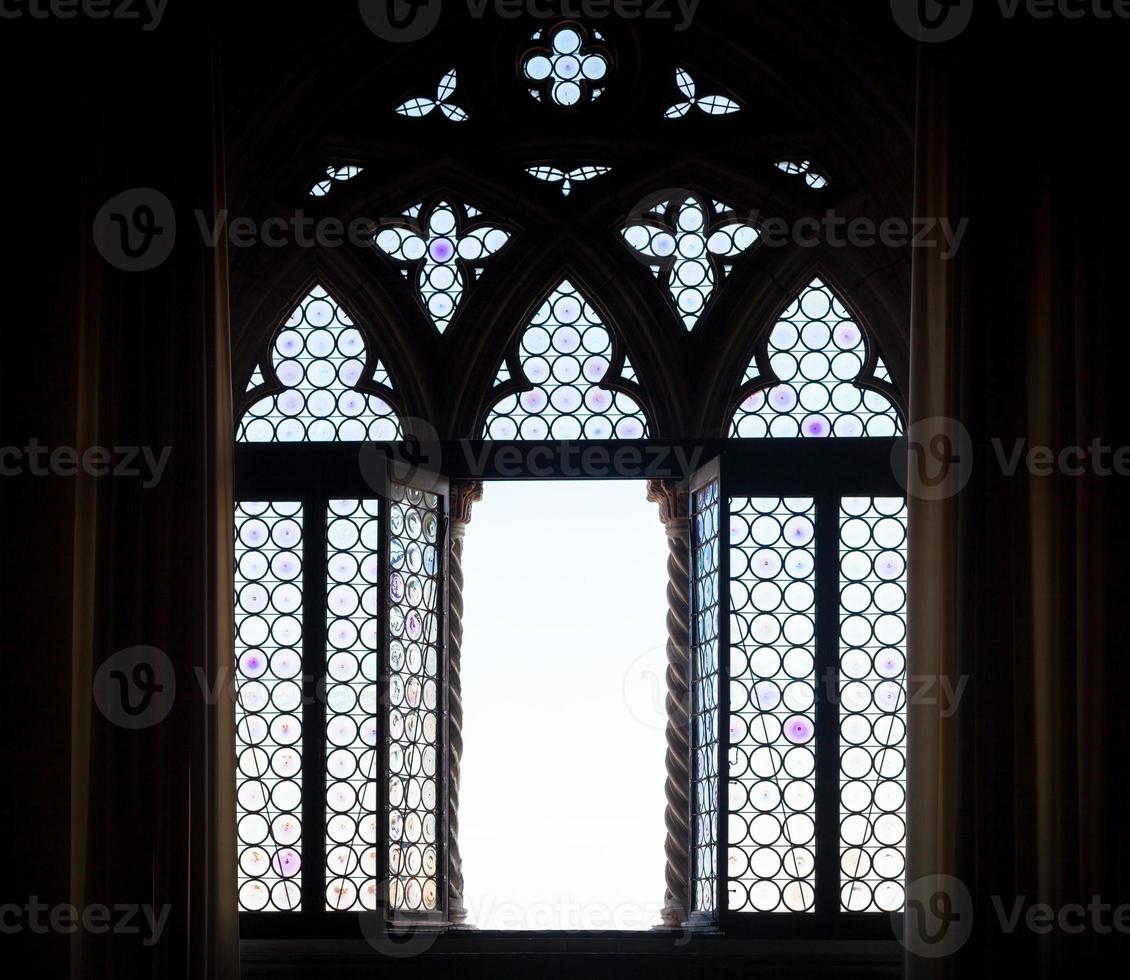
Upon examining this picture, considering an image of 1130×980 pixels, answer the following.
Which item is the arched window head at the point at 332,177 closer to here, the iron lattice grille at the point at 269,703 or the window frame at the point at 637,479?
the window frame at the point at 637,479

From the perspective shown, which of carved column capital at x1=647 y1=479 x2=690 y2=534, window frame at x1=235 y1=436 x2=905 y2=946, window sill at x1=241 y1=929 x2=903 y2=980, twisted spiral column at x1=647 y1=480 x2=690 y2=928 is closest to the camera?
window sill at x1=241 y1=929 x2=903 y2=980

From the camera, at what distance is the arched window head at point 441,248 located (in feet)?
18.6

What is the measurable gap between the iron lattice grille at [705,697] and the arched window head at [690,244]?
0.79m

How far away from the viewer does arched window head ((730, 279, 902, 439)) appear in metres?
5.42

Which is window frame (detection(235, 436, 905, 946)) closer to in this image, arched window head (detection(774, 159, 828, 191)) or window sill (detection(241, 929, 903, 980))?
window sill (detection(241, 929, 903, 980))
